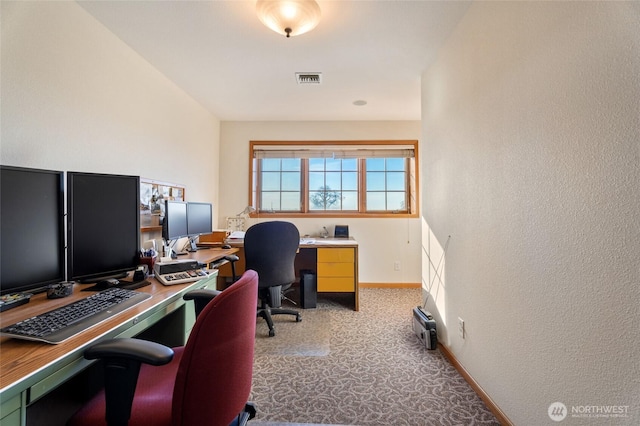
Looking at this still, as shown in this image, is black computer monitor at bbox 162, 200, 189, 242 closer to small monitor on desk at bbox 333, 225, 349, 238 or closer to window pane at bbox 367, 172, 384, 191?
small monitor on desk at bbox 333, 225, 349, 238

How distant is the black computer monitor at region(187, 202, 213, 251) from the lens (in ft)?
8.14

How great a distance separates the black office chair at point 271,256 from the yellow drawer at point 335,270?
2.06 feet

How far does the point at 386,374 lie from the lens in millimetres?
1780

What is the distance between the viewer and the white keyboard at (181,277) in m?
1.43

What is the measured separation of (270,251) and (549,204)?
193cm

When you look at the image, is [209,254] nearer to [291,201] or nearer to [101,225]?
[101,225]

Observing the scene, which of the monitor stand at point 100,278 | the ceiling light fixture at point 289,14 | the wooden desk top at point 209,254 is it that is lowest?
the wooden desk top at point 209,254

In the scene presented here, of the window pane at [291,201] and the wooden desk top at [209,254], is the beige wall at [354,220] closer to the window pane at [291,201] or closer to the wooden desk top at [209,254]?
the window pane at [291,201]

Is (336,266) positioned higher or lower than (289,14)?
lower

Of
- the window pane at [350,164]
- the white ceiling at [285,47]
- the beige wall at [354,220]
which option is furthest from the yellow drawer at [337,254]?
the white ceiling at [285,47]

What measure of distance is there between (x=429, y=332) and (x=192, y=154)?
318 cm

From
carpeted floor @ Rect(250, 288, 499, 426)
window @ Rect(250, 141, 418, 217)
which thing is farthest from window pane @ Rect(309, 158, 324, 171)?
carpeted floor @ Rect(250, 288, 499, 426)

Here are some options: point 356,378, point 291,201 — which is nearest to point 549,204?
point 356,378

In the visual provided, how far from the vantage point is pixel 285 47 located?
6.82ft
